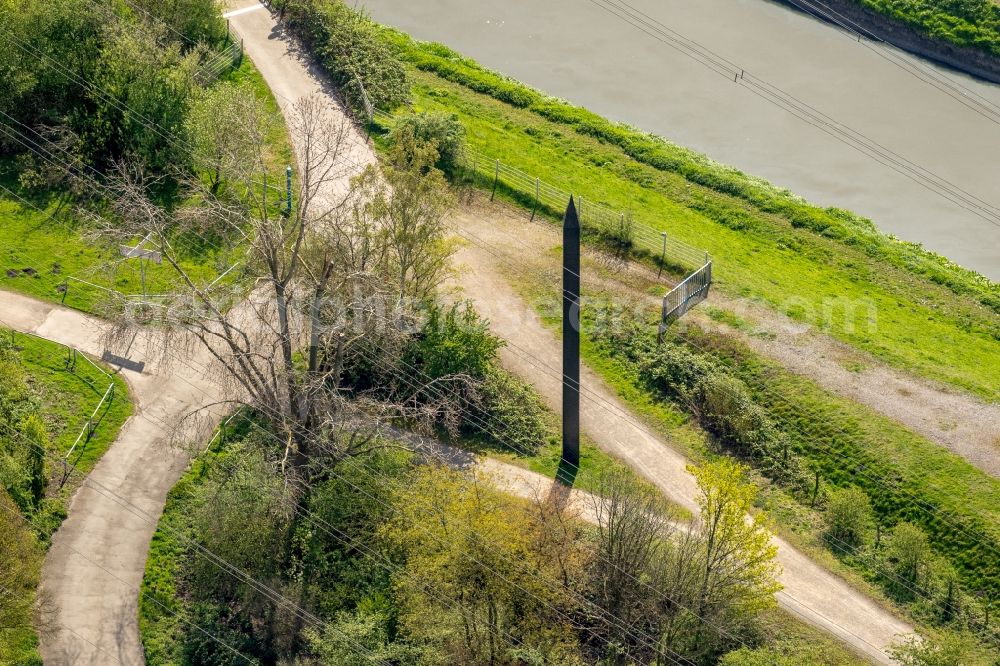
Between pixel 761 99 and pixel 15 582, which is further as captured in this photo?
pixel 761 99

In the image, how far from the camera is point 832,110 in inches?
2736

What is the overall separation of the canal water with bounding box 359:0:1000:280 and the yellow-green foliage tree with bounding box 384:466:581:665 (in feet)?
102

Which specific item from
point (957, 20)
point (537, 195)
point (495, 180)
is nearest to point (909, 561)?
point (537, 195)

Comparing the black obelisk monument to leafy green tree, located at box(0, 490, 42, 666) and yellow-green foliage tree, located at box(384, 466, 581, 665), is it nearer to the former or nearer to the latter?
yellow-green foliage tree, located at box(384, 466, 581, 665)

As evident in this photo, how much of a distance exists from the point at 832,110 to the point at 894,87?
4767 millimetres

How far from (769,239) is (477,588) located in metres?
26.7

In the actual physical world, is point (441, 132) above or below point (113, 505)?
above

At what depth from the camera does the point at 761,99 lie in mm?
70250

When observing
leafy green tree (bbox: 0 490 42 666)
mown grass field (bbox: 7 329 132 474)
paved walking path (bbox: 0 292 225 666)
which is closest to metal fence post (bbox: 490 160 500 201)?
paved walking path (bbox: 0 292 225 666)

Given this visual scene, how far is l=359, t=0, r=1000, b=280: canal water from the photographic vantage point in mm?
64250

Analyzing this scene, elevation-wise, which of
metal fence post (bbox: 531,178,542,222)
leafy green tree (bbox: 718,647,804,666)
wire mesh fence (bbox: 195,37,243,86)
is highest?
wire mesh fence (bbox: 195,37,243,86)

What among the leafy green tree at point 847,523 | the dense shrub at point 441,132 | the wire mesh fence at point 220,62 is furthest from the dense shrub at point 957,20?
the wire mesh fence at point 220,62

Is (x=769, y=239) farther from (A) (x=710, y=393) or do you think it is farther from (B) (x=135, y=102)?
(B) (x=135, y=102)

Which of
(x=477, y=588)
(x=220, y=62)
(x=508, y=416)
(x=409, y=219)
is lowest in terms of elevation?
(x=477, y=588)
